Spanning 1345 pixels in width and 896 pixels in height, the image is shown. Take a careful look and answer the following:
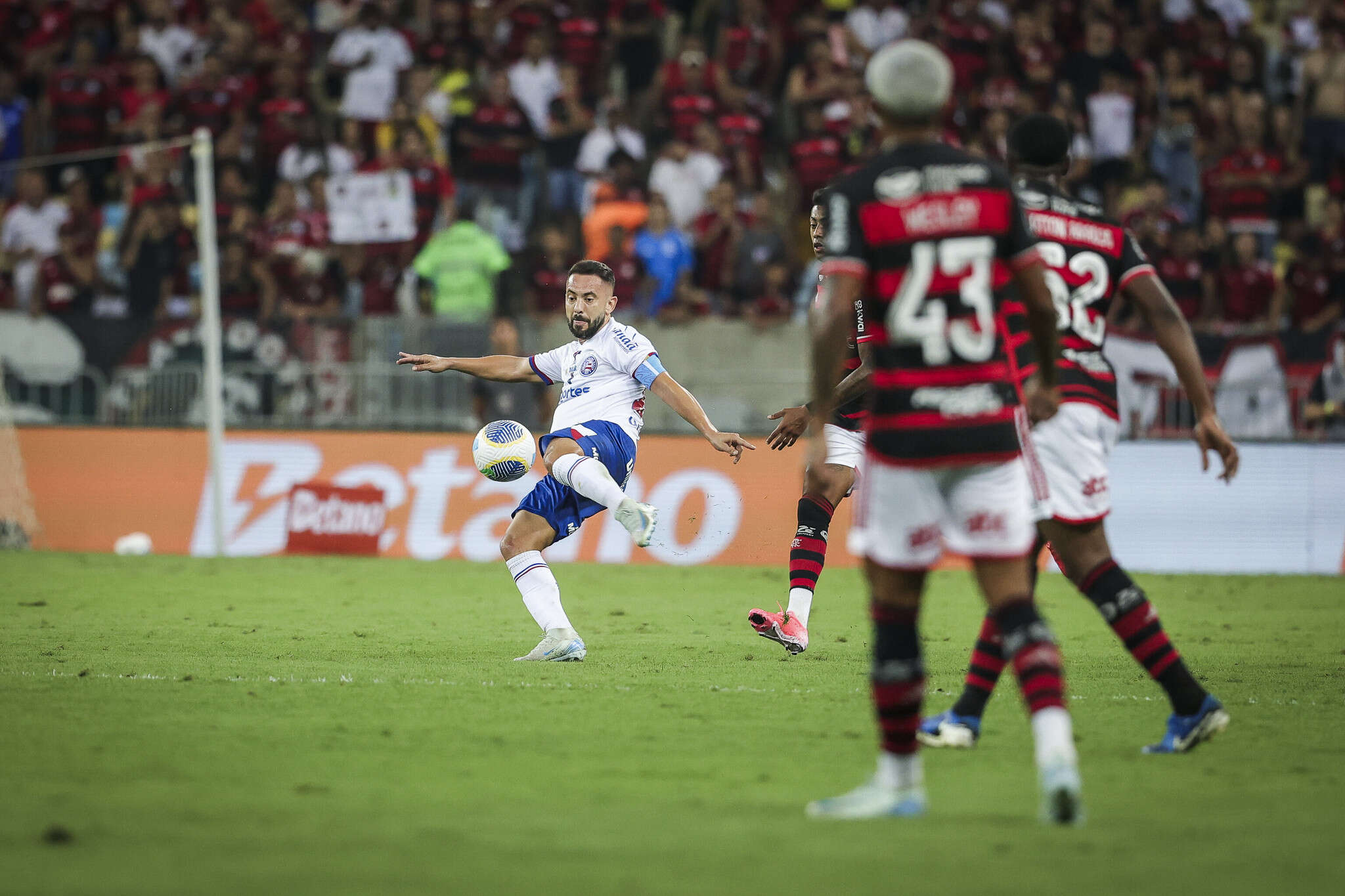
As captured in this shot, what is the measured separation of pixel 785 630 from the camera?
376 inches

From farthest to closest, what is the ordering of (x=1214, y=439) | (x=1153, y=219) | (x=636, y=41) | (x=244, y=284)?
(x=636, y=41), (x=244, y=284), (x=1153, y=219), (x=1214, y=439)

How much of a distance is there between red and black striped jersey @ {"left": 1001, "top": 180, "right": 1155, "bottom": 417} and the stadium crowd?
38.6 ft

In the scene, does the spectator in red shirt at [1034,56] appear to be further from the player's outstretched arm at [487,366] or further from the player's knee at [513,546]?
the player's knee at [513,546]

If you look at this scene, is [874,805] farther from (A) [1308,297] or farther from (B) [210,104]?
(B) [210,104]

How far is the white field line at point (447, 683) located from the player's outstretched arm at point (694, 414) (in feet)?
4.47

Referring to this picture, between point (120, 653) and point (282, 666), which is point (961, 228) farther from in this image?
point (120, 653)

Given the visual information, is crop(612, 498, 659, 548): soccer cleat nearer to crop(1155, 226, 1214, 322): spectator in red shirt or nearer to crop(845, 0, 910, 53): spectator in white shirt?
crop(1155, 226, 1214, 322): spectator in red shirt

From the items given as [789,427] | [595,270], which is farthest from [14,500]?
[789,427]

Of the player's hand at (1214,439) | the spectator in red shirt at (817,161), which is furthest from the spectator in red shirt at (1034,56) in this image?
the player's hand at (1214,439)

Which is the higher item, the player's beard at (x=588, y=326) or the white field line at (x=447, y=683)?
the player's beard at (x=588, y=326)

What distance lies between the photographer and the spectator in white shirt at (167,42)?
22.8 meters

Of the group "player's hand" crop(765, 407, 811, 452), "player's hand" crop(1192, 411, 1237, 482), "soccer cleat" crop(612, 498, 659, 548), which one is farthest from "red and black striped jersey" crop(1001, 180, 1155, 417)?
"soccer cleat" crop(612, 498, 659, 548)

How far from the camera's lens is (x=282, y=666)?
29.0ft

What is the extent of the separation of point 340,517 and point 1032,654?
12834 millimetres
